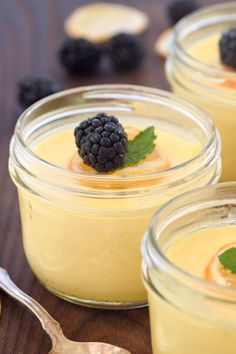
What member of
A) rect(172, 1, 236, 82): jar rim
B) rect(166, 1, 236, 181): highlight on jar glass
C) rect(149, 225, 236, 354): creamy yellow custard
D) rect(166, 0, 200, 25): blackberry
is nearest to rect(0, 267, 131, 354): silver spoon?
rect(149, 225, 236, 354): creamy yellow custard

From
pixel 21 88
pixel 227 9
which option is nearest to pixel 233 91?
pixel 227 9

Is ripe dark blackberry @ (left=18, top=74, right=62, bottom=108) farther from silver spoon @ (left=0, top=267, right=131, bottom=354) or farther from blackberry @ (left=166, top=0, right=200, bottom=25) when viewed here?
silver spoon @ (left=0, top=267, right=131, bottom=354)

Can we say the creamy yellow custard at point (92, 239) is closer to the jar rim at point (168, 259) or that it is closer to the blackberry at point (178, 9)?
the jar rim at point (168, 259)

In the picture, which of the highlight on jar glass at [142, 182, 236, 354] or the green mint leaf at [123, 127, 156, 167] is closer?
the highlight on jar glass at [142, 182, 236, 354]

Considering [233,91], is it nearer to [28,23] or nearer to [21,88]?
[21,88]

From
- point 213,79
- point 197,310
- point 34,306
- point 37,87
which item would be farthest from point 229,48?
point 197,310
